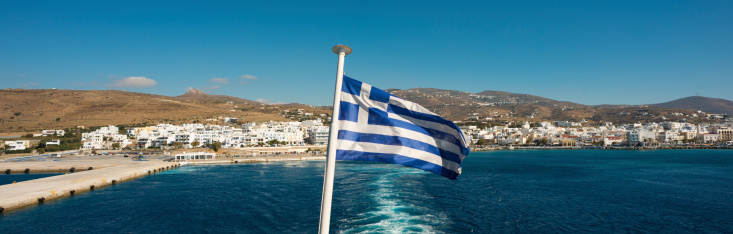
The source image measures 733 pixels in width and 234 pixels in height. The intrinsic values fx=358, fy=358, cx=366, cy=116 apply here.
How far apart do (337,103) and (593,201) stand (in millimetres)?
27378

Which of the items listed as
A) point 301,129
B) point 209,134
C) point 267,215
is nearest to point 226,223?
point 267,215

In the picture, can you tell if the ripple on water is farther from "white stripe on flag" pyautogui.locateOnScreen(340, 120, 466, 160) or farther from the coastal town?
the coastal town

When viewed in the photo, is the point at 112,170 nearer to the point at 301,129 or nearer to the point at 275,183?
the point at 275,183

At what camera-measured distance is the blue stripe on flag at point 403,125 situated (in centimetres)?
495

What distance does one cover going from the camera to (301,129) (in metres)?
103

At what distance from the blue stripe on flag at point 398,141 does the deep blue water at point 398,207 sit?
12.5m

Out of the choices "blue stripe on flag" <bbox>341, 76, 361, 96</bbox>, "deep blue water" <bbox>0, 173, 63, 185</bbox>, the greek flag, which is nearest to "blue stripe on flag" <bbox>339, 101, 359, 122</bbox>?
the greek flag

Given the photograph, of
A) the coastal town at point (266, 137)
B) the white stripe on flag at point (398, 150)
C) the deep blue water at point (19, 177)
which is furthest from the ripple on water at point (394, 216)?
the coastal town at point (266, 137)

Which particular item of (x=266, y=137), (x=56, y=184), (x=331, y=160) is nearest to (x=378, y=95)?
(x=331, y=160)

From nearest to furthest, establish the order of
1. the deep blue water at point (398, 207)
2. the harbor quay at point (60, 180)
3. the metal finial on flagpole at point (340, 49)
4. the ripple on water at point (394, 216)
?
1. the metal finial on flagpole at point (340, 49)
2. the ripple on water at point (394, 216)
3. the deep blue water at point (398, 207)
4. the harbor quay at point (60, 180)

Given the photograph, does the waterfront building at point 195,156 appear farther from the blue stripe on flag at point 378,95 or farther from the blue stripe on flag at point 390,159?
the blue stripe on flag at point 378,95

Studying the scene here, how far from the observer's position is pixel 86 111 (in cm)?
10750

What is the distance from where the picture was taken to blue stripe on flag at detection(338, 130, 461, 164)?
4.84 metres

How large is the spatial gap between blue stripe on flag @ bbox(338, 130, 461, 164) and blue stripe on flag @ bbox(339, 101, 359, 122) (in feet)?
0.61
